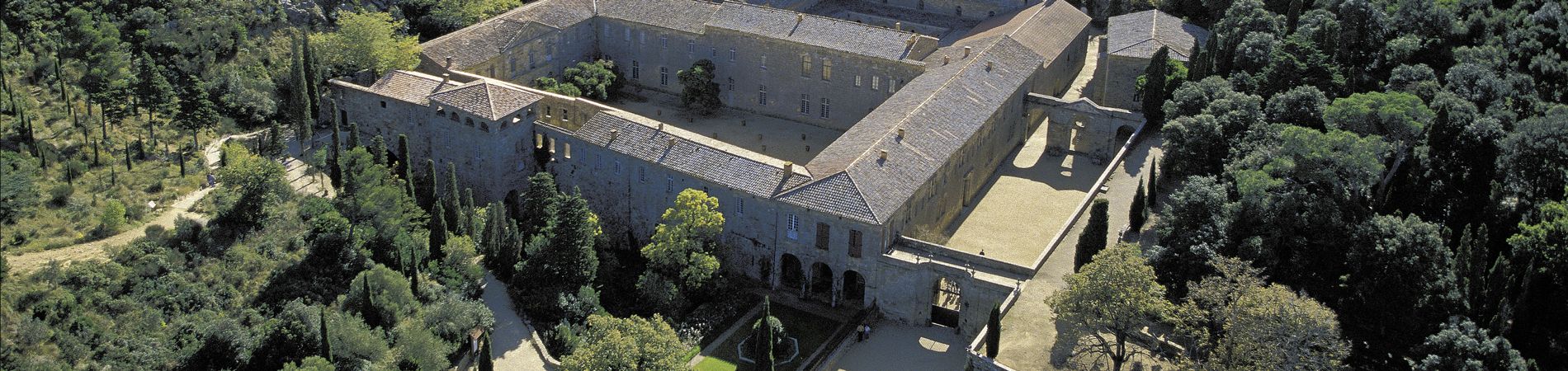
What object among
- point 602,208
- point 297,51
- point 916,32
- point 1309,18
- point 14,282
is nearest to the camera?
point 14,282

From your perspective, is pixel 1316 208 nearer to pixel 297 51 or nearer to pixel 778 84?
pixel 778 84

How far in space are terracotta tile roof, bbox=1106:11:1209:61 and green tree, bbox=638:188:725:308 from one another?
31.8 m

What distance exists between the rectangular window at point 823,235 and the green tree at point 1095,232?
10.9 metres

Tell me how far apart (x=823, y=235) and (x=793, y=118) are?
72.6ft

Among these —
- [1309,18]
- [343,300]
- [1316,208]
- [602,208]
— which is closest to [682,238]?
[602,208]

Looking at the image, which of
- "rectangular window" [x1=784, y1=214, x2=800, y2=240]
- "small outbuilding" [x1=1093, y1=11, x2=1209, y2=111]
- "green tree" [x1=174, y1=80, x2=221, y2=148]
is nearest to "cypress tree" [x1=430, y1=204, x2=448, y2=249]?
"green tree" [x1=174, y1=80, x2=221, y2=148]

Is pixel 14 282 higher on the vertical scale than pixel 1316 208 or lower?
lower

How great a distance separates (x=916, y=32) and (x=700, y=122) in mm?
15638

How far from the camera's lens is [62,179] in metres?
61.8

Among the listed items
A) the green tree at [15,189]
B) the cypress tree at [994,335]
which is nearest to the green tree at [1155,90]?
the cypress tree at [994,335]

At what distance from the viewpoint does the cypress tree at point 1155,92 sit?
76000mm

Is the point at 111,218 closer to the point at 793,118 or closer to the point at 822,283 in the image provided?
the point at 822,283

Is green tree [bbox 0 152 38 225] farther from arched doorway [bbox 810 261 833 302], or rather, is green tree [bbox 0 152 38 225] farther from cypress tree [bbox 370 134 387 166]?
arched doorway [bbox 810 261 833 302]

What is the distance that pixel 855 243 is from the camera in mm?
59969
